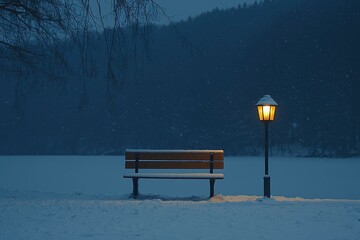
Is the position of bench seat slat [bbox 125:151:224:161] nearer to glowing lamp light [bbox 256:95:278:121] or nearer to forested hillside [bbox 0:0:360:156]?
glowing lamp light [bbox 256:95:278:121]

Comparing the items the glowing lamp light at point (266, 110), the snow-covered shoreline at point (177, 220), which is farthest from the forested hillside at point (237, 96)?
the snow-covered shoreline at point (177, 220)

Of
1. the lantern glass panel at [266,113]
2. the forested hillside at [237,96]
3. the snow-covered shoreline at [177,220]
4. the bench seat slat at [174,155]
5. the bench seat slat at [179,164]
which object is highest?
the forested hillside at [237,96]

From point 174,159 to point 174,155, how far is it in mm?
86

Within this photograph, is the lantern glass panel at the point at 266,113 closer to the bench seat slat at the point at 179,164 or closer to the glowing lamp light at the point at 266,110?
the glowing lamp light at the point at 266,110

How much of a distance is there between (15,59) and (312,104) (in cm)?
6096

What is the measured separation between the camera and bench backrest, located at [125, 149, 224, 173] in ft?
30.2

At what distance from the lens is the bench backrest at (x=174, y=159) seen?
30.2ft

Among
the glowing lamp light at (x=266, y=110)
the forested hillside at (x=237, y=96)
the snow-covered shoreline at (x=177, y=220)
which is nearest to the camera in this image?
the snow-covered shoreline at (x=177, y=220)

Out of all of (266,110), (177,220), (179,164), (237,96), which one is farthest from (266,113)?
(237,96)

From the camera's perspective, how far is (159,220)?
19.9ft

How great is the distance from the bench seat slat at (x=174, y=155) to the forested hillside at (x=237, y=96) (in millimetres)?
40740

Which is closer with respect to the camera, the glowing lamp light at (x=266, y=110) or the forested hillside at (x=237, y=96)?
the glowing lamp light at (x=266, y=110)

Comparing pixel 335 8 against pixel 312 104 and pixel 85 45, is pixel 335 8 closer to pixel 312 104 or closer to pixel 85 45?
pixel 312 104

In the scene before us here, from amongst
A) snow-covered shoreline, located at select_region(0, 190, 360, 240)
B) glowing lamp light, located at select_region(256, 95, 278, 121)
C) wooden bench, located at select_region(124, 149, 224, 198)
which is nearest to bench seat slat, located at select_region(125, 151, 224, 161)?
wooden bench, located at select_region(124, 149, 224, 198)
